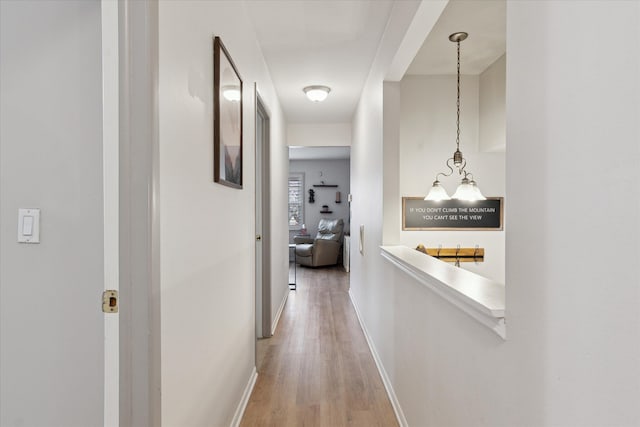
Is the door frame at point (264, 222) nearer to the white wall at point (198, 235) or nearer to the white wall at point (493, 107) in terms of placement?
the white wall at point (198, 235)

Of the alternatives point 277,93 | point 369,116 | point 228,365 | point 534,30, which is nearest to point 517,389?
point 534,30

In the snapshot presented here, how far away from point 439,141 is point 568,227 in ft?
9.97

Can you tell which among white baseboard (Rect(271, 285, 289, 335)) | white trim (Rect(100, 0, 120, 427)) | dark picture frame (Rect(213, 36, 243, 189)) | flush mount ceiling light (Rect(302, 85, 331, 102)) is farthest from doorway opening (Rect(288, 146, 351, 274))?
white trim (Rect(100, 0, 120, 427))

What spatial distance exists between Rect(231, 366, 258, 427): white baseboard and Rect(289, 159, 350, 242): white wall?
587cm

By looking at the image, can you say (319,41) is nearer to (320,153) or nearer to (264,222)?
(264,222)

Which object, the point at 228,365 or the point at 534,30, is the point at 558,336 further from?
the point at 228,365

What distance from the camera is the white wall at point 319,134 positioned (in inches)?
206

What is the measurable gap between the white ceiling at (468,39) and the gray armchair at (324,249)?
4366 millimetres

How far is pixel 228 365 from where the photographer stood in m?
1.88

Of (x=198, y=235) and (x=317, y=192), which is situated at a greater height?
(x=317, y=192)

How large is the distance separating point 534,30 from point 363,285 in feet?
10.4

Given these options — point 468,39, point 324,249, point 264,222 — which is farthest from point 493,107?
point 324,249

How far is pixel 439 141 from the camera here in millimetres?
3531

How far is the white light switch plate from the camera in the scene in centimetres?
110
